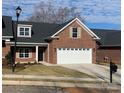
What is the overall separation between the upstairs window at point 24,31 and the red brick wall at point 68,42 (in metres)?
3.20

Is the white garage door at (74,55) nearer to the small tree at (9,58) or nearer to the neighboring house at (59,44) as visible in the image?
the neighboring house at (59,44)

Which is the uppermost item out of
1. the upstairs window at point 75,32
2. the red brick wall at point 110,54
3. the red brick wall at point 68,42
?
the upstairs window at point 75,32

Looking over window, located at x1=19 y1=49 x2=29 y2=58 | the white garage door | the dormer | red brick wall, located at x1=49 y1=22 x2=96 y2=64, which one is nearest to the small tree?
window, located at x1=19 y1=49 x2=29 y2=58

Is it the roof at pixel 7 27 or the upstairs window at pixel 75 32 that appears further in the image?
the upstairs window at pixel 75 32

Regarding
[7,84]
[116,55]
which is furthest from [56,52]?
[7,84]

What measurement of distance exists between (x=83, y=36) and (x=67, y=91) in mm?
22209

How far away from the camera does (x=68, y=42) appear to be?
35.0 meters

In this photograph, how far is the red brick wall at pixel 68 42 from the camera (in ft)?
113

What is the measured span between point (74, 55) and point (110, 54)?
18.9ft

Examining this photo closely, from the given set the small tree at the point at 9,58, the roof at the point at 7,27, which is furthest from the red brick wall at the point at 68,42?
the small tree at the point at 9,58

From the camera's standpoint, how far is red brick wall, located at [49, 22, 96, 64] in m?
34.3

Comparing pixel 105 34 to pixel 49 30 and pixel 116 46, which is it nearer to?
pixel 116 46

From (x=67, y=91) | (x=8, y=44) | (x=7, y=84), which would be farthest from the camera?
(x=8, y=44)

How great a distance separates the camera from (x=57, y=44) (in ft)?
→ 113
